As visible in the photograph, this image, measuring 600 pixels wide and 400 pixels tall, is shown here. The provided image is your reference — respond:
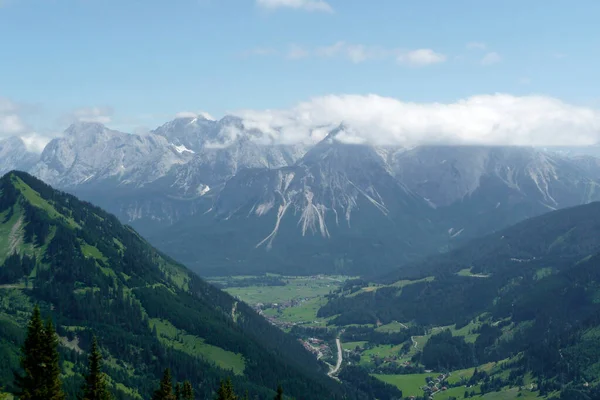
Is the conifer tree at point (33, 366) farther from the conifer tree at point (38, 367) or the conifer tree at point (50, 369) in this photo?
the conifer tree at point (50, 369)

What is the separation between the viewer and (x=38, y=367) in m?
69.8

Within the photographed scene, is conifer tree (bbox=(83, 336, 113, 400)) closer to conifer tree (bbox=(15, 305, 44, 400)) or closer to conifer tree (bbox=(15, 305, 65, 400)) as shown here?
conifer tree (bbox=(15, 305, 65, 400))

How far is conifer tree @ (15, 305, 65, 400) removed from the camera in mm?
69375

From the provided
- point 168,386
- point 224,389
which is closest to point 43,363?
point 168,386

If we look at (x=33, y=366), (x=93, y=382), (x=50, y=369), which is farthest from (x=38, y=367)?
(x=93, y=382)

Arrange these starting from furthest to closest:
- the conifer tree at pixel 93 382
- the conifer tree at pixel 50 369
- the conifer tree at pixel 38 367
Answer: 1. the conifer tree at pixel 93 382
2. the conifer tree at pixel 50 369
3. the conifer tree at pixel 38 367

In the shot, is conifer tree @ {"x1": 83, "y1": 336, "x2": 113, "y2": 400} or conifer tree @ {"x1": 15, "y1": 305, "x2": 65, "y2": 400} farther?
conifer tree @ {"x1": 83, "y1": 336, "x2": 113, "y2": 400}

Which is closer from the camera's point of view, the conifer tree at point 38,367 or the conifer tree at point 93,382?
the conifer tree at point 38,367

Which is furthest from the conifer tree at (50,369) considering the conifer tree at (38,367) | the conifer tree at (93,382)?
the conifer tree at (93,382)

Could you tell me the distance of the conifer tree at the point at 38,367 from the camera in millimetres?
69375

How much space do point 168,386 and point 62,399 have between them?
1640 cm

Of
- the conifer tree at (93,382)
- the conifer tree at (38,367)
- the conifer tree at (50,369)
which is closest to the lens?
the conifer tree at (38,367)

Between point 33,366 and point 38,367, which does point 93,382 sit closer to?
point 38,367

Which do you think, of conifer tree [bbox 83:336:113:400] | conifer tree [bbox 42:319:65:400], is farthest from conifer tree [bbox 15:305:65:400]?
conifer tree [bbox 83:336:113:400]
